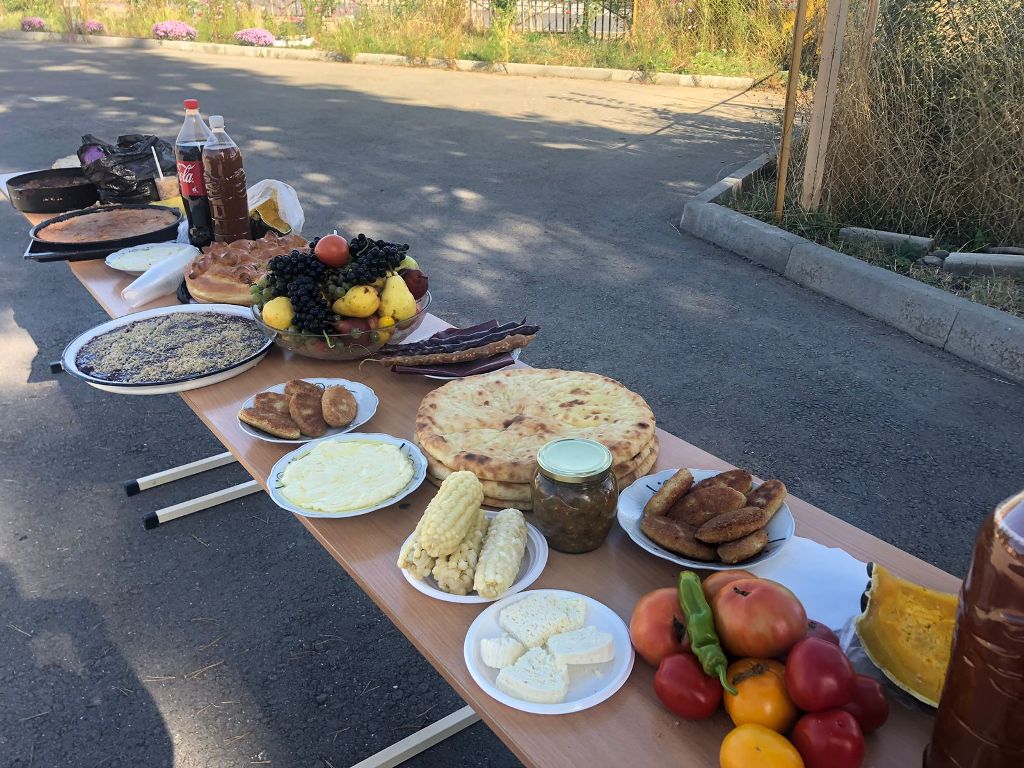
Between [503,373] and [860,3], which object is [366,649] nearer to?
[503,373]

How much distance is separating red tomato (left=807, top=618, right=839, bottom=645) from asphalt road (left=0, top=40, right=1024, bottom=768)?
1.54 meters

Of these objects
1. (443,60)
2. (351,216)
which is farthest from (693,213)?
(443,60)

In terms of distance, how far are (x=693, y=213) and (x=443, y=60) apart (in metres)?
10.7

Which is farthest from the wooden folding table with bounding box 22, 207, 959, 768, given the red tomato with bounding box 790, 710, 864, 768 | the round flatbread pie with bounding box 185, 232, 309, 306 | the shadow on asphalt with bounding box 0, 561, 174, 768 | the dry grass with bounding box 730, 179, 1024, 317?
the dry grass with bounding box 730, 179, 1024, 317

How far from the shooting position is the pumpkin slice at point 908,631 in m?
1.31

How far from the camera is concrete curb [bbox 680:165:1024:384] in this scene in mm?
4816

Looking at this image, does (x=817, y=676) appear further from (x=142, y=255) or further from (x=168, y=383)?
(x=142, y=255)

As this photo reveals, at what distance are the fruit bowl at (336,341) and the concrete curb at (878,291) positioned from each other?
3.98 metres

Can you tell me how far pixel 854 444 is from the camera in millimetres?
4082

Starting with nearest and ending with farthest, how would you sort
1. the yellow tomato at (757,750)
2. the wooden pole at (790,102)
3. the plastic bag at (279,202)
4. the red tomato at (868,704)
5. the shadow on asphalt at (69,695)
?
the yellow tomato at (757,750) → the red tomato at (868,704) → the shadow on asphalt at (69,695) → the plastic bag at (279,202) → the wooden pole at (790,102)

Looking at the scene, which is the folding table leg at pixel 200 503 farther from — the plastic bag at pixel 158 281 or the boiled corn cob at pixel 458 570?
the boiled corn cob at pixel 458 570

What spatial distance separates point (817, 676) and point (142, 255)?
3076 mm

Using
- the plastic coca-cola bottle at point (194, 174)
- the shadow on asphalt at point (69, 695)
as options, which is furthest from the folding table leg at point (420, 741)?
the plastic coca-cola bottle at point (194, 174)

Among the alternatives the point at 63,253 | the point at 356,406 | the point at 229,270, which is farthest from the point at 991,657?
the point at 63,253
